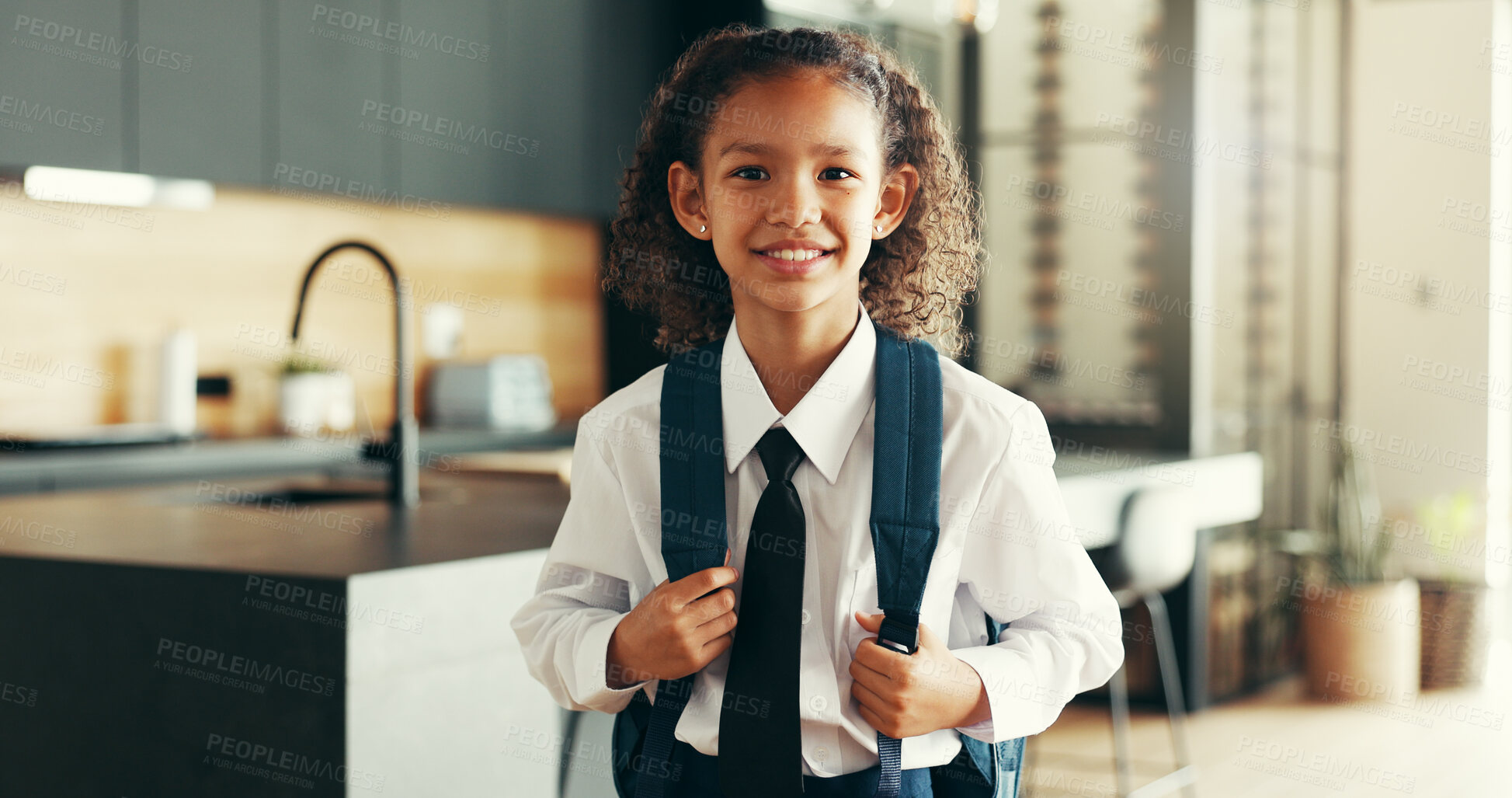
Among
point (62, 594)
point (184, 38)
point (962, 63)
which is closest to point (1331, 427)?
point (962, 63)

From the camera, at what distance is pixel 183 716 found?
52.2 inches

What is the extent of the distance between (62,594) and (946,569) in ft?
3.43

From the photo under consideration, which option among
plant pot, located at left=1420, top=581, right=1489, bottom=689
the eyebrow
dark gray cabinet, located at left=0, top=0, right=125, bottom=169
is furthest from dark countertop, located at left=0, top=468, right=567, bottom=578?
plant pot, located at left=1420, top=581, right=1489, bottom=689

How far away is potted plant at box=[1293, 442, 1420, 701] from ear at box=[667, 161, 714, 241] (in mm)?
3323

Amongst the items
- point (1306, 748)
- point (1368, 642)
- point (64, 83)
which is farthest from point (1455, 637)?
point (64, 83)

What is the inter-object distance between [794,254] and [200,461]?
2182mm

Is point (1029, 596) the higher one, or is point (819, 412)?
point (819, 412)

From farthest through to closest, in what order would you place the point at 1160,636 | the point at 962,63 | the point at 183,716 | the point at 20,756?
1. the point at 962,63
2. the point at 1160,636
3. the point at 20,756
4. the point at 183,716

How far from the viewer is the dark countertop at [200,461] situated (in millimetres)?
2422

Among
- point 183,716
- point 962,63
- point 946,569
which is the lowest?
point 183,716

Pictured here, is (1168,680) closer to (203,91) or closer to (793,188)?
(793,188)

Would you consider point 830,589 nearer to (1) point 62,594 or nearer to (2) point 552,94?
(1) point 62,594

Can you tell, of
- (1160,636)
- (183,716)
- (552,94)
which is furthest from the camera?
(552,94)

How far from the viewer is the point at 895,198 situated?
1.02m
